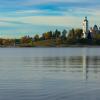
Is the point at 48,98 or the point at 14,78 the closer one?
the point at 48,98

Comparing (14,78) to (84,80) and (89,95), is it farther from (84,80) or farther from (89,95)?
(89,95)

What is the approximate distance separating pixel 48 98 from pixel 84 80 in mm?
9569

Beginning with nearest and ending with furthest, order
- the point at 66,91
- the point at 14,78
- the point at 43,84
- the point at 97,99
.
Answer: the point at 97,99 → the point at 66,91 → the point at 43,84 → the point at 14,78

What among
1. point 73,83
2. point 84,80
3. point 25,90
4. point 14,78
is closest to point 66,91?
point 25,90

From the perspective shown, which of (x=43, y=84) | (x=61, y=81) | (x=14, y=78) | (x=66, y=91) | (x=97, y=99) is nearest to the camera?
(x=97, y=99)

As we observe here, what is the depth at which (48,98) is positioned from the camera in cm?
2302

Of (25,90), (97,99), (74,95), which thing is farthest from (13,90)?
(97,99)

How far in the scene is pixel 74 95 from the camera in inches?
947

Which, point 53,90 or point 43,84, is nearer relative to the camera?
point 53,90

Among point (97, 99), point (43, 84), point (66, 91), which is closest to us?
point (97, 99)

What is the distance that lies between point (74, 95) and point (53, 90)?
7.90 feet

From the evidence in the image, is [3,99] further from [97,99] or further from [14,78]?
[14,78]

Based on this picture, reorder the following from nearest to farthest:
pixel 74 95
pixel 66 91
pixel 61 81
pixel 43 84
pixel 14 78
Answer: pixel 74 95
pixel 66 91
pixel 43 84
pixel 61 81
pixel 14 78

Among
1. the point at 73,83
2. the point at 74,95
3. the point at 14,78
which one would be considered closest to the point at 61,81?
the point at 73,83
